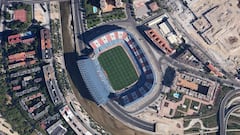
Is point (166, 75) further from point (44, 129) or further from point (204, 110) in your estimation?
point (44, 129)

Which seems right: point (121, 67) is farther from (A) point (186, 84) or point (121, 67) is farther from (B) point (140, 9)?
(A) point (186, 84)

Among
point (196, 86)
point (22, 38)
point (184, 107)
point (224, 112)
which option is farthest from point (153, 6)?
point (22, 38)

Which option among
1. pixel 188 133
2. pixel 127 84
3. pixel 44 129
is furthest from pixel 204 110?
pixel 44 129

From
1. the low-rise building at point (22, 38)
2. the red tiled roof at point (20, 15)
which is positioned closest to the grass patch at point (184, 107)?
the low-rise building at point (22, 38)

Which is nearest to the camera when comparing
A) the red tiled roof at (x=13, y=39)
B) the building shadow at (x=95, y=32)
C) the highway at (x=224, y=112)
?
the highway at (x=224, y=112)

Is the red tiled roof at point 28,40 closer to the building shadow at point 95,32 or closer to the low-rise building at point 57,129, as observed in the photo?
the building shadow at point 95,32

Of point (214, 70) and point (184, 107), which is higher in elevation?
point (214, 70)

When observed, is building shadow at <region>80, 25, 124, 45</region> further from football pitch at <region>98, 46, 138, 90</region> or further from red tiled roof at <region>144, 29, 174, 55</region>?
red tiled roof at <region>144, 29, 174, 55</region>
